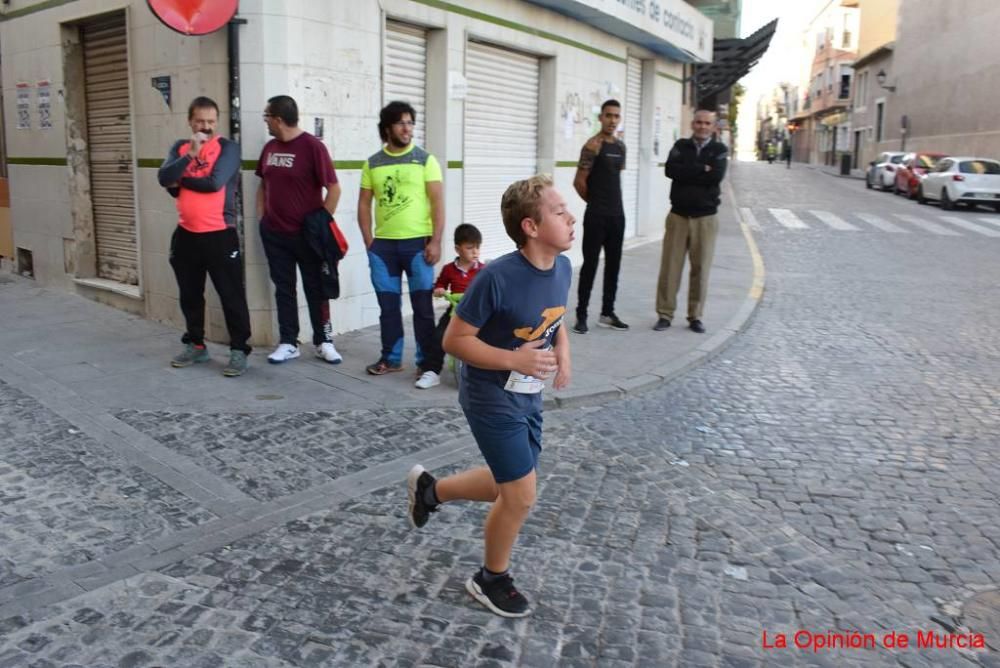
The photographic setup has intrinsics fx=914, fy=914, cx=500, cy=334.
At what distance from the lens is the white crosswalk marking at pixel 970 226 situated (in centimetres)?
1872

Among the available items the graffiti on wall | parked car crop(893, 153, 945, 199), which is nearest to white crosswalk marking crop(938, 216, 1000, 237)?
parked car crop(893, 153, 945, 199)

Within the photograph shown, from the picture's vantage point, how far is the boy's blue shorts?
3230 mm

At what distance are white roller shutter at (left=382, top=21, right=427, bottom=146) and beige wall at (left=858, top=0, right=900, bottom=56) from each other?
5084cm

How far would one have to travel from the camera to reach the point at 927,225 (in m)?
20.3

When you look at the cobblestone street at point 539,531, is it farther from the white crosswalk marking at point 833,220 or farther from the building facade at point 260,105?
the white crosswalk marking at point 833,220

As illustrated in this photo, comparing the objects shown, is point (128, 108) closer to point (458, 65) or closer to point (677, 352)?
point (458, 65)

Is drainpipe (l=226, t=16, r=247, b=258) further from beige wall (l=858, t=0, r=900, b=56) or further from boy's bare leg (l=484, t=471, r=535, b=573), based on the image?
beige wall (l=858, t=0, r=900, b=56)

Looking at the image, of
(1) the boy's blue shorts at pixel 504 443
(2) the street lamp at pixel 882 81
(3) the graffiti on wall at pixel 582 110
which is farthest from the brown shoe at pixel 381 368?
(2) the street lamp at pixel 882 81

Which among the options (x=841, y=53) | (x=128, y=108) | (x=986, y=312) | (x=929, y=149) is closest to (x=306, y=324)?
(x=128, y=108)

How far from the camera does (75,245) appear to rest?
935 cm

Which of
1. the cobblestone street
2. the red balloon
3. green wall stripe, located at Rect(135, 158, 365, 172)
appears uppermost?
the red balloon

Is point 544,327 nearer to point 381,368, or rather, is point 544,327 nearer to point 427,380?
point 427,380

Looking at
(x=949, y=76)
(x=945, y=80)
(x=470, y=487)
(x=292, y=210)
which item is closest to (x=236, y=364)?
(x=292, y=210)

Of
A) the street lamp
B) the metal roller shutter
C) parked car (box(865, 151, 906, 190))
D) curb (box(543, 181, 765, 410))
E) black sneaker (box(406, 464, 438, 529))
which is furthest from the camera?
the street lamp
